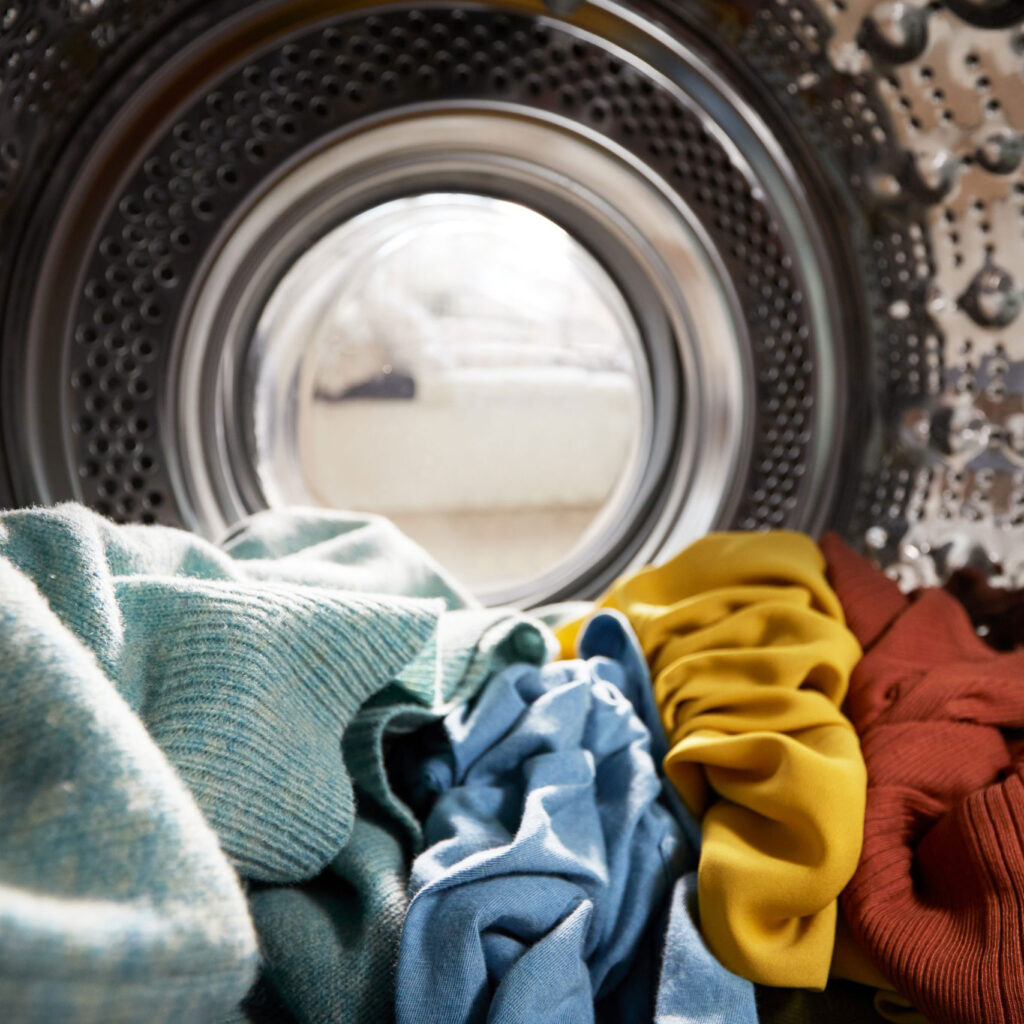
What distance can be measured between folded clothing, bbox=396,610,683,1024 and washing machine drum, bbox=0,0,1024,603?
0.37m

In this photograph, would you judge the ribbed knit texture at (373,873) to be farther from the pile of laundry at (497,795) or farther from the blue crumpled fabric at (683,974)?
the blue crumpled fabric at (683,974)

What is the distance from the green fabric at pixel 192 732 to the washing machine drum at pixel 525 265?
26cm

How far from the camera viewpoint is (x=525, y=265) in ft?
3.29

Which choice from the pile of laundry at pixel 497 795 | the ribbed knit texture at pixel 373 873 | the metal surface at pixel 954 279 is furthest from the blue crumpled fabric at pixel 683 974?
the metal surface at pixel 954 279

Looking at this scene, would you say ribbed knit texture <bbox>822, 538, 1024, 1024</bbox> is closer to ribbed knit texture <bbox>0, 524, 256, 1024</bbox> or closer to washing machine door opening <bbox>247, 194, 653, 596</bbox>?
ribbed knit texture <bbox>0, 524, 256, 1024</bbox>

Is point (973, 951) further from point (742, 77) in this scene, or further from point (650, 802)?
point (742, 77)

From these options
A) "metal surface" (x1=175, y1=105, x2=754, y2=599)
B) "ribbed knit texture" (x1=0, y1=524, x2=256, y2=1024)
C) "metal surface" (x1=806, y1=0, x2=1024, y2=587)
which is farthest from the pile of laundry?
"metal surface" (x1=175, y1=105, x2=754, y2=599)

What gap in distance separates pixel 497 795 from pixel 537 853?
0.26ft

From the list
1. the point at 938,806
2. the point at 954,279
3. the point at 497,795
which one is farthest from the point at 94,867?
the point at 954,279

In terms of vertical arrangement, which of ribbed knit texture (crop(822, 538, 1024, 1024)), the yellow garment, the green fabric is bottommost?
ribbed knit texture (crop(822, 538, 1024, 1024))

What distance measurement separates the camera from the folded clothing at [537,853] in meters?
0.41

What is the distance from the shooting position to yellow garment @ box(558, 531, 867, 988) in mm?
465

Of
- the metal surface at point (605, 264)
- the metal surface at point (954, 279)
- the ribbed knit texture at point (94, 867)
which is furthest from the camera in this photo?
the metal surface at point (605, 264)

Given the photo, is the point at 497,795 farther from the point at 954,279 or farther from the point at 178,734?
the point at 954,279
